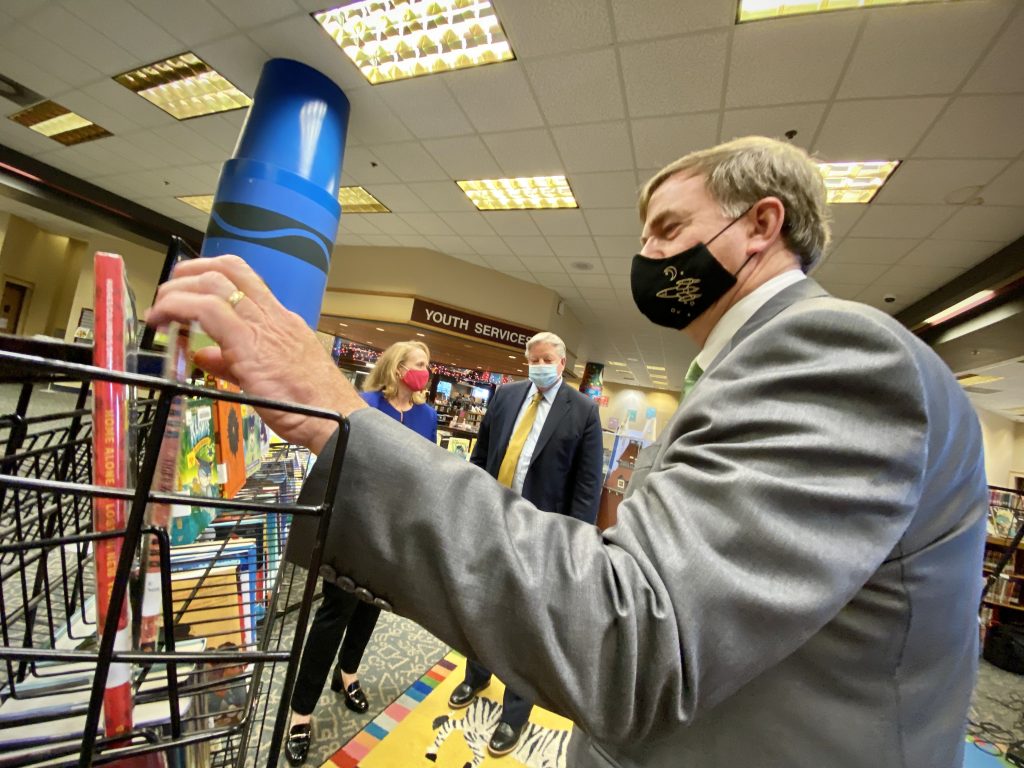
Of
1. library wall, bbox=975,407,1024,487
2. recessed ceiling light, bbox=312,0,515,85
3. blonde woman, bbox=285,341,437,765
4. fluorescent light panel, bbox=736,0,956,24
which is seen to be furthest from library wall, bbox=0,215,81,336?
library wall, bbox=975,407,1024,487

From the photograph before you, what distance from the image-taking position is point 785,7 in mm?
2281

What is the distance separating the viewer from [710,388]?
49cm

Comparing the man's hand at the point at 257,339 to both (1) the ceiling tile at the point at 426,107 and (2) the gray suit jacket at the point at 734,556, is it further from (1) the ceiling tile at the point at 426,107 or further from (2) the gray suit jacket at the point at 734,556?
(1) the ceiling tile at the point at 426,107

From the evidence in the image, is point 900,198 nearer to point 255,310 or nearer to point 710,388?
point 710,388

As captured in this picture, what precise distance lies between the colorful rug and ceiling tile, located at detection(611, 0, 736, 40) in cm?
339

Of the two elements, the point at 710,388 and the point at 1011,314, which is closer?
the point at 710,388

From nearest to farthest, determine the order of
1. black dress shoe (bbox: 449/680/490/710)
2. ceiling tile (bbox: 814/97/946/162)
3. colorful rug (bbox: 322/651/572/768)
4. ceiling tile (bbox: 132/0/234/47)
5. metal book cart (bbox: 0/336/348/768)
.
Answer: metal book cart (bbox: 0/336/348/768) < colorful rug (bbox: 322/651/572/768) < black dress shoe (bbox: 449/680/490/710) < ceiling tile (bbox: 814/97/946/162) < ceiling tile (bbox: 132/0/234/47)

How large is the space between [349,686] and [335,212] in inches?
125

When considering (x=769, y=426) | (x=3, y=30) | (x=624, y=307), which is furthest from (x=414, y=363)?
(x=624, y=307)

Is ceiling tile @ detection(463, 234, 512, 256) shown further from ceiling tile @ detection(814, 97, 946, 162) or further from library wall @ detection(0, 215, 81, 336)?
library wall @ detection(0, 215, 81, 336)

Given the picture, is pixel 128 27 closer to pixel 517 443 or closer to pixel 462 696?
pixel 517 443

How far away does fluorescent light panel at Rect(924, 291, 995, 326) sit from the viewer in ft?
14.2

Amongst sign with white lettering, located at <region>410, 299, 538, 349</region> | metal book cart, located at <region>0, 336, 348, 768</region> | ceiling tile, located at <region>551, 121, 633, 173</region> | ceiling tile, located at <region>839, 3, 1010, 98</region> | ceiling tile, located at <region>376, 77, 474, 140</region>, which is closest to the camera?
metal book cart, located at <region>0, 336, 348, 768</region>

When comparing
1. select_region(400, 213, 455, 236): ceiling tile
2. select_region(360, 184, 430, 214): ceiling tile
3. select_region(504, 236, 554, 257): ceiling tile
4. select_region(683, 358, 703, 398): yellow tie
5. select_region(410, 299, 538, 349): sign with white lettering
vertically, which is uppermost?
select_region(360, 184, 430, 214): ceiling tile
